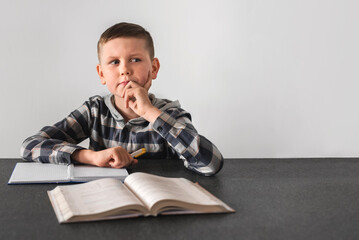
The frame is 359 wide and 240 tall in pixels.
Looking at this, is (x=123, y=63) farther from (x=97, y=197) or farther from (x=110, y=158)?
(x=97, y=197)

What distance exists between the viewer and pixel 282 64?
227 cm

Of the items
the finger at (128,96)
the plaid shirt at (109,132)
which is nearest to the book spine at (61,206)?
the plaid shirt at (109,132)

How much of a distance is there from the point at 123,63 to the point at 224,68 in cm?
92

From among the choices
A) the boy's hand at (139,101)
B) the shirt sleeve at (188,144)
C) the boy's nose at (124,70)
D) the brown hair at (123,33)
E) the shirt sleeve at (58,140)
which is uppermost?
the brown hair at (123,33)

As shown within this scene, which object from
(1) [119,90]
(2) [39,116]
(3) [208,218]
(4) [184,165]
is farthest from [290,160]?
(2) [39,116]

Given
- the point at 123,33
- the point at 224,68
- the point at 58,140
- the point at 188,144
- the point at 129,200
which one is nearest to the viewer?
the point at 129,200

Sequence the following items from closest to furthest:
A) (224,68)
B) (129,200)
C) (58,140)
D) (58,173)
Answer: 1. (129,200)
2. (58,173)
3. (58,140)
4. (224,68)

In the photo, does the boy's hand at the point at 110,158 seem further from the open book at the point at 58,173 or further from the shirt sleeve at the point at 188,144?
the shirt sleeve at the point at 188,144

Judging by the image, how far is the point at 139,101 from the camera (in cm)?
136

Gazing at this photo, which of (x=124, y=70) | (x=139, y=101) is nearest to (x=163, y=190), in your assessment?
(x=139, y=101)

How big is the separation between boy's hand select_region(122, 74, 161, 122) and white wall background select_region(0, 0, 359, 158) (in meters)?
0.79

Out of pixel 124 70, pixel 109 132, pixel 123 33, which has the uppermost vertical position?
pixel 123 33

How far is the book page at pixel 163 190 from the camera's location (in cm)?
79

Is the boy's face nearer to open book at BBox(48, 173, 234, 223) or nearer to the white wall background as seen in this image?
open book at BBox(48, 173, 234, 223)
